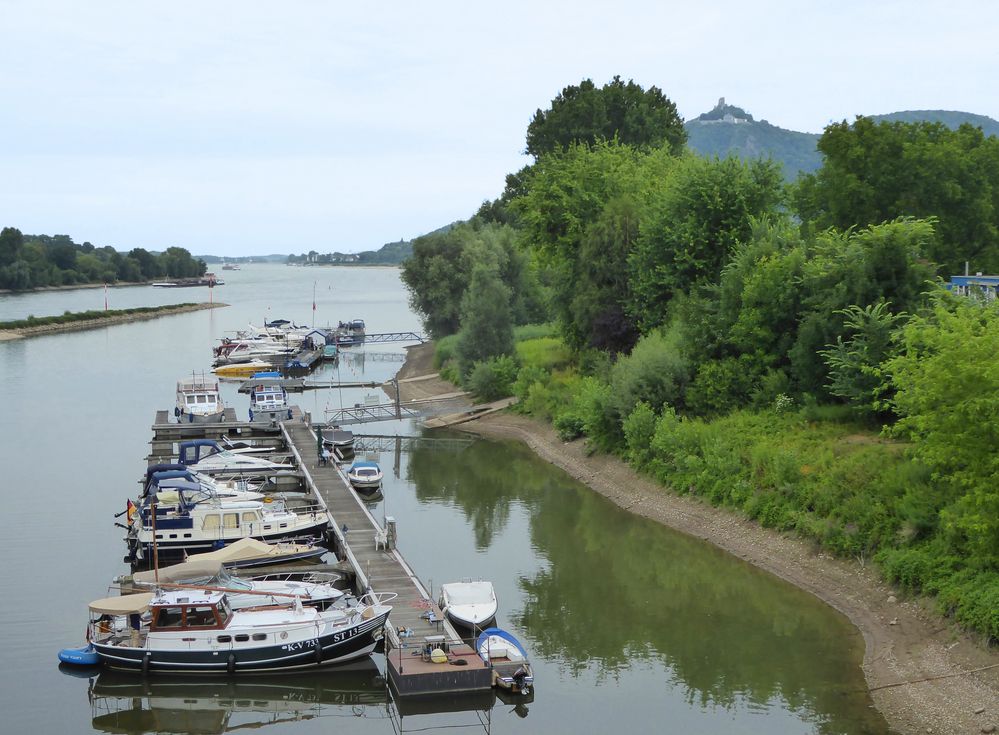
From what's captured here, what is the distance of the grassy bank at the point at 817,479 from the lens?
31.6 m

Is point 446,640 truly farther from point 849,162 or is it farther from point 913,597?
point 849,162

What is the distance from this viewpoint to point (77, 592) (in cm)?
3609

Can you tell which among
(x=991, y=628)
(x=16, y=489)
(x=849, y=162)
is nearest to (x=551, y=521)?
(x=991, y=628)

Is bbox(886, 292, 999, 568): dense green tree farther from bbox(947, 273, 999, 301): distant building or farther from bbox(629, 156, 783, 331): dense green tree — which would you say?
bbox(629, 156, 783, 331): dense green tree

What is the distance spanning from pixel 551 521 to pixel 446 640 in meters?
16.4

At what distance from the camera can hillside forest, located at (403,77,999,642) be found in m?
31.6

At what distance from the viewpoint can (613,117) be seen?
95.3 meters

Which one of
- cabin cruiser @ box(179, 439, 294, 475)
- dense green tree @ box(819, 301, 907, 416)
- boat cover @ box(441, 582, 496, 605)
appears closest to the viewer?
boat cover @ box(441, 582, 496, 605)

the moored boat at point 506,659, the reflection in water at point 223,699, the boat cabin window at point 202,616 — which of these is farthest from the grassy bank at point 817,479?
the boat cabin window at point 202,616

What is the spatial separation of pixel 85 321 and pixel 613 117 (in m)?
79.8

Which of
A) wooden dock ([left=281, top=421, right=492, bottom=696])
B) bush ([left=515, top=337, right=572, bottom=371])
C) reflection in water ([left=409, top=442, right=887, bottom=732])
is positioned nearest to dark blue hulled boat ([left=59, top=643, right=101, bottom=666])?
wooden dock ([left=281, top=421, right=492, bottom=696])

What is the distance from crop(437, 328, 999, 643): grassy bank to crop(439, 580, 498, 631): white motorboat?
11993 millimetres

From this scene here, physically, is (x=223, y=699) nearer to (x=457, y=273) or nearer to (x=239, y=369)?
(x=239, y=369)

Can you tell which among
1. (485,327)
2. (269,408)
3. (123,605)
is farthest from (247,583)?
(485,327)
